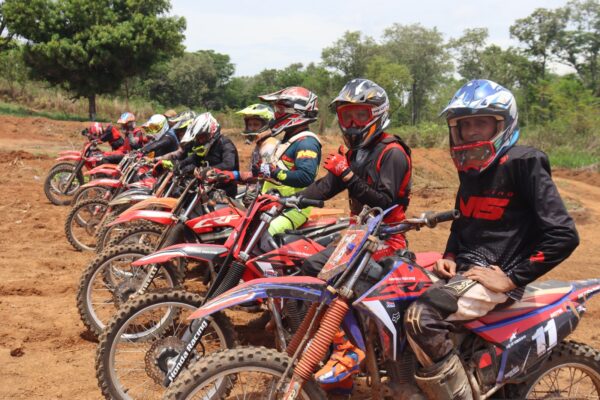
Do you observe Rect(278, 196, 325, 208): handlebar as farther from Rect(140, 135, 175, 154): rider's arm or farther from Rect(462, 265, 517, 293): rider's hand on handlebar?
Rect(140, 135, 175, 154): rider's arm

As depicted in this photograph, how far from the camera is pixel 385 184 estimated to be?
3.86 meters

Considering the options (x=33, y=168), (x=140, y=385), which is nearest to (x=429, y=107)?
(x=33, y=168)

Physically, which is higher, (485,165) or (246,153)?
(485,165)

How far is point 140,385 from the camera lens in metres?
3.91

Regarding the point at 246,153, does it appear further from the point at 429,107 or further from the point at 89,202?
the point at 429,107

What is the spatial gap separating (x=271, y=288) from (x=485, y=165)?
4.44ft

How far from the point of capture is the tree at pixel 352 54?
4488 cm

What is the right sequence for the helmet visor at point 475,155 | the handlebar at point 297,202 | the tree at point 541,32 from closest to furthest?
1. the helmet visor at point 475,155
2. the handlebar at point 297,202
3. the tree at point 541,32

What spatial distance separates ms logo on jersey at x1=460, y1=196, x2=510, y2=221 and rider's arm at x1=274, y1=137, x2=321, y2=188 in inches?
75.7

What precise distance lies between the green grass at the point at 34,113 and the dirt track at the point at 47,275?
11.2 meters

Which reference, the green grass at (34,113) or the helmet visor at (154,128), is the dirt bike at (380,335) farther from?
the green grass at (34,113)

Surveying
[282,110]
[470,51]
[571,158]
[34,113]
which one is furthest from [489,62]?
[282,110]

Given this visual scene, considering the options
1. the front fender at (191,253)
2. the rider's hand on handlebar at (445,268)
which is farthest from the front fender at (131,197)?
the rider's hand on handlebar at (445,268)

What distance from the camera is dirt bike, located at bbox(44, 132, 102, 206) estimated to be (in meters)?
10.7
